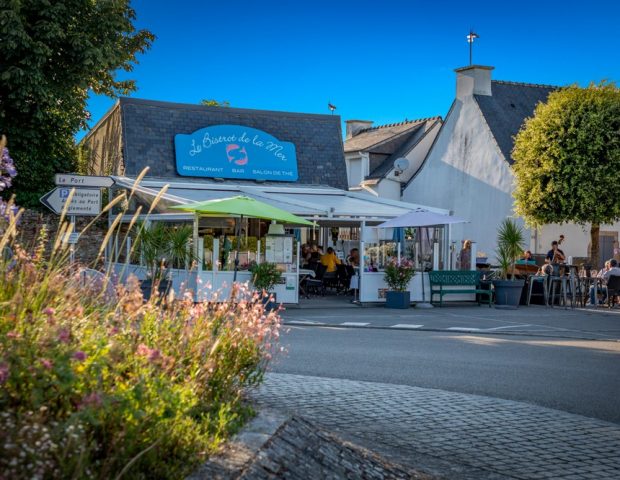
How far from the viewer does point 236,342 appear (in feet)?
21.6

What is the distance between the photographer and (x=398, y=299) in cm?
2241

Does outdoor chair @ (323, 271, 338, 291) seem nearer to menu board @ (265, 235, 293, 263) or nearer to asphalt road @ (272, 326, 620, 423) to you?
menu board @ (265, 235, 293, 263)

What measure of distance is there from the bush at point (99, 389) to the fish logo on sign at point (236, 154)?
2253cm

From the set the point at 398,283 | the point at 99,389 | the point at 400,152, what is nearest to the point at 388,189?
the point at 400,152

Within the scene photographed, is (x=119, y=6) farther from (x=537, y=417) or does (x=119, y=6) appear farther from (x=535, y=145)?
(x=537, y=417)

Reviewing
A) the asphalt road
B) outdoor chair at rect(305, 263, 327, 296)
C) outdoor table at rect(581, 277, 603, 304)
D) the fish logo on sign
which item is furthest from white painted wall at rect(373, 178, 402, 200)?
the asphalt road

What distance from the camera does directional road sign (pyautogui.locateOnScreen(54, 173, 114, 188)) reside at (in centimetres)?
1644

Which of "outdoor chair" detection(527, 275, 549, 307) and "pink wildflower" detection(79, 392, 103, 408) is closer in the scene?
"pink wildflower" detection(79, 392, 103, 408)

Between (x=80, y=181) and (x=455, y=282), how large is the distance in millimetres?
11053

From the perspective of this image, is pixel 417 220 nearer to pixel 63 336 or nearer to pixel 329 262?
pixel 329 262

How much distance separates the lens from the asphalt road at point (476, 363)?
9.83 meters

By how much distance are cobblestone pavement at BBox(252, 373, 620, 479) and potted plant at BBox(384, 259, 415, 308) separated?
493 inches

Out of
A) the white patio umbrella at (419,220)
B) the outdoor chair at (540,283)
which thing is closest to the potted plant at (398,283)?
the white patio umbrella at (419,220)

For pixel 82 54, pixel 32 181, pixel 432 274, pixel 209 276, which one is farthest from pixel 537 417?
pixel 32 181
